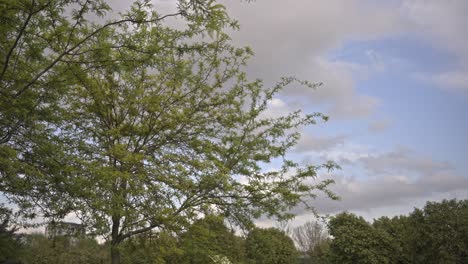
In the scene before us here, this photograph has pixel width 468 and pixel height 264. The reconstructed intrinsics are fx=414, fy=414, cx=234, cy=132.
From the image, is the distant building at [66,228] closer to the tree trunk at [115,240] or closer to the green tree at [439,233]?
the tree trunk at [115,240]

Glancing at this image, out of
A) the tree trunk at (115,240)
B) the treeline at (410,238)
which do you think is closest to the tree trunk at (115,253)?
the tree trunk at (115,240)

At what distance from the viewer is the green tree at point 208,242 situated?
8570mm

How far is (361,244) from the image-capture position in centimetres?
1936

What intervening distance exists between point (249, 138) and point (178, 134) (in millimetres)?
1758

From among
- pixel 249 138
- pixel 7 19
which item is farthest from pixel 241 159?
pixel 7 19

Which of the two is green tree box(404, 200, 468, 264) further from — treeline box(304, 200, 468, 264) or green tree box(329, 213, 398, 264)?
green tree box(329, 213, 398, 264)

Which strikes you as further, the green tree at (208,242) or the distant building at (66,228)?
the green tree at (208,242)

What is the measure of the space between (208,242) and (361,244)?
41.5ft

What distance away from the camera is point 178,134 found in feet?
33.5

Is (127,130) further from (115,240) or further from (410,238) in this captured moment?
(410,238)

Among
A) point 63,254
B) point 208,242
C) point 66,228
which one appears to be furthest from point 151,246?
point 63,254

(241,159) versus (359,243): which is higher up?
(241,159)

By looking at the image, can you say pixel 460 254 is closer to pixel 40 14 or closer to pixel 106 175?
pixel 106 175

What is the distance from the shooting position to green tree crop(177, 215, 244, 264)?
28.1 feet
